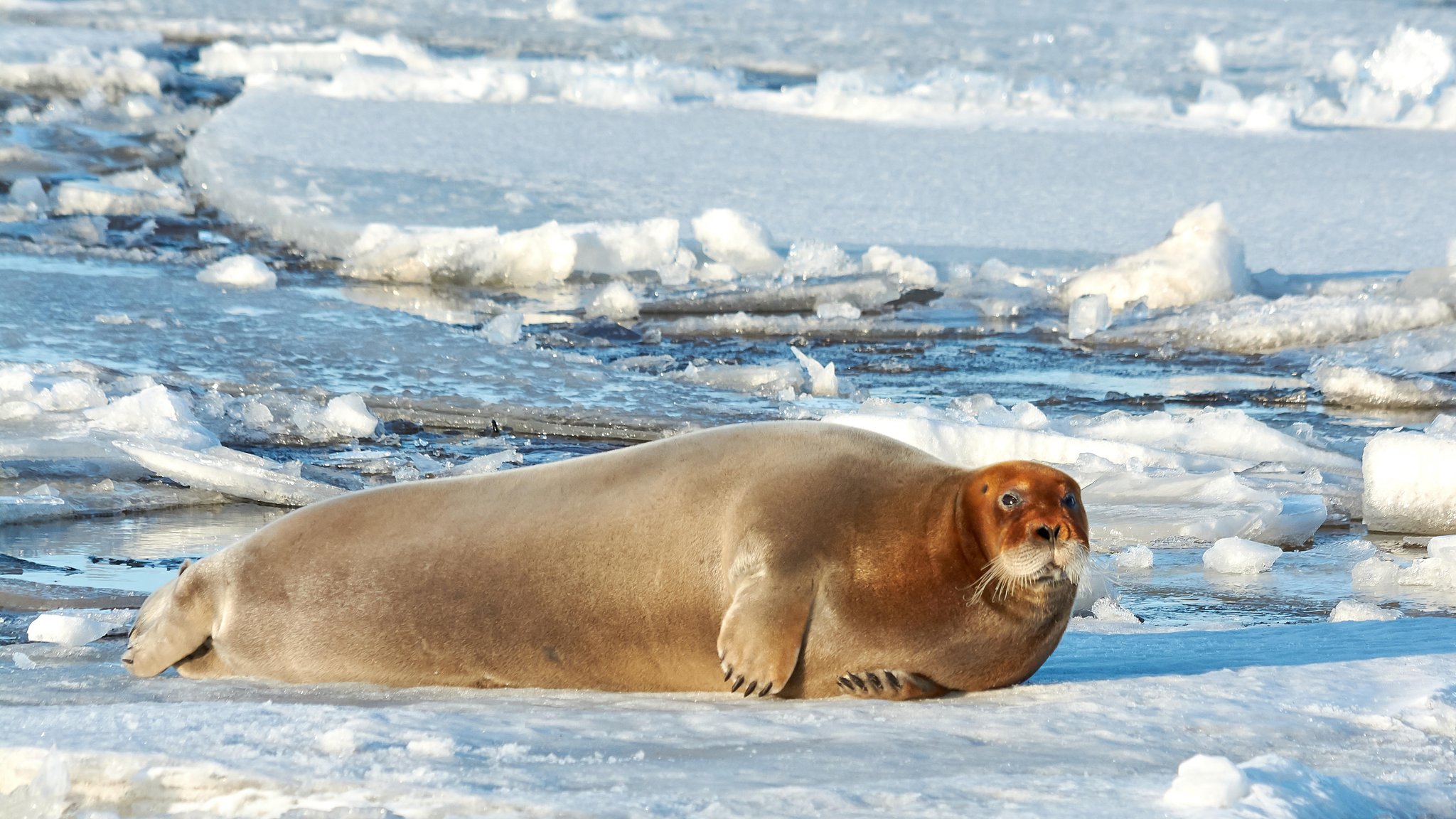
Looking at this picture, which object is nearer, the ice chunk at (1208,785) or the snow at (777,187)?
the ice chunk at (1208,785)

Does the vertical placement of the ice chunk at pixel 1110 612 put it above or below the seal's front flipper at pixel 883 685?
below

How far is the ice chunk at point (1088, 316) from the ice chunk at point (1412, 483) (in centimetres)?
305

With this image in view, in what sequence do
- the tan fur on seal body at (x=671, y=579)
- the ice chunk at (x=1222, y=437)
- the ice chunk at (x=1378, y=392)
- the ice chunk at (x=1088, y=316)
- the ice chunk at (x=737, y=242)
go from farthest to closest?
the ice chunk at (x=737, y=242), the ice chunk at (x=1088, y=316), the ice chunk at (x=1378, y=392), the ice chunk at (x=1222, y=437), the tan fur on seal body at (x=671, y=579)

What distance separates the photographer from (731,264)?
31.0 ft

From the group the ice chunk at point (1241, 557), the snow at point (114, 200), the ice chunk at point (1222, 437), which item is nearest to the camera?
the ice chunk at point (1241, 557)

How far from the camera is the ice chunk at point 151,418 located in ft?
17.9

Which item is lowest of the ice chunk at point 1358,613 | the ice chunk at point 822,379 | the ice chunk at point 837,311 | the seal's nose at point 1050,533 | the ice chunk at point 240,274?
the ice chunk at point 240,274

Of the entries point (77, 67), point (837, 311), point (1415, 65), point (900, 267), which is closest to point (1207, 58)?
point (1415, 65)

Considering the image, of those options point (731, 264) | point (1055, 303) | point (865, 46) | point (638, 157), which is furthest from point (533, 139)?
point (865, 46)

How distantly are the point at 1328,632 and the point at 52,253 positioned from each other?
7.55m

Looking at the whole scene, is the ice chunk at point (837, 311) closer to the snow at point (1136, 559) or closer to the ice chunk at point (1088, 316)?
the ice chunk at point (1088, 316)

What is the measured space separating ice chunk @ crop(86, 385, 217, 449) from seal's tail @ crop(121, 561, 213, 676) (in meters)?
2.05

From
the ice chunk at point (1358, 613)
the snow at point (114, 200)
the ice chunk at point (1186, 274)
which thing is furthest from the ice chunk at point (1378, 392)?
the snow at point (114, 200)

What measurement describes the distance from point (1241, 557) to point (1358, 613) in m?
0.62
